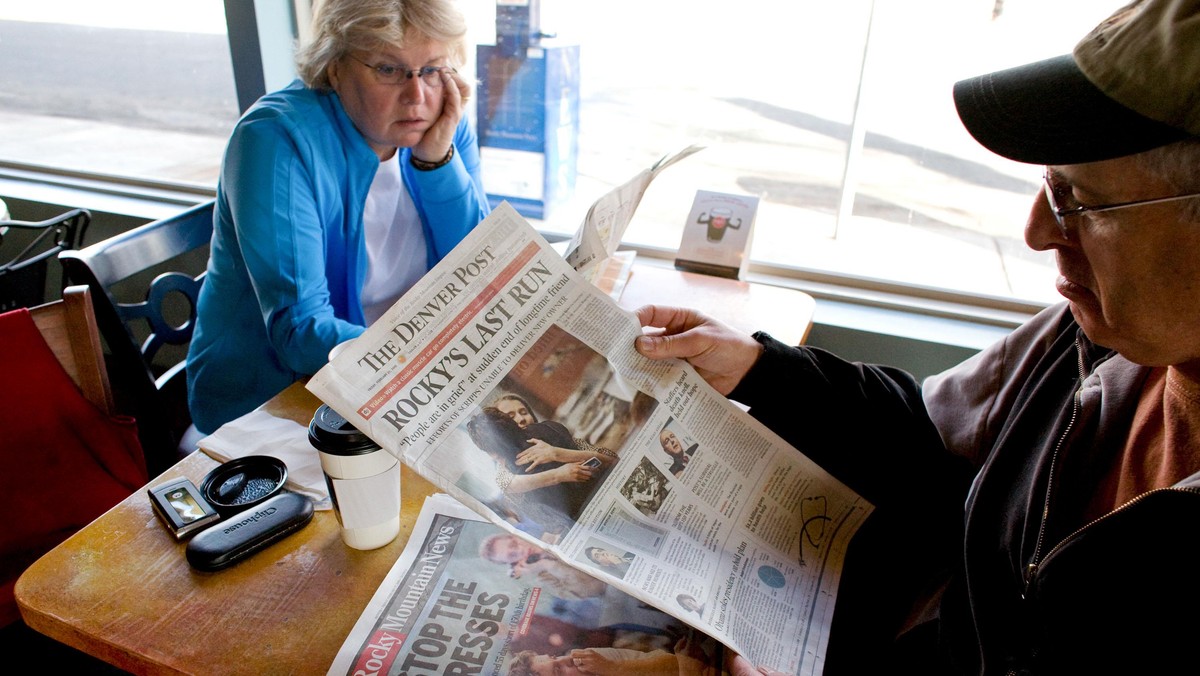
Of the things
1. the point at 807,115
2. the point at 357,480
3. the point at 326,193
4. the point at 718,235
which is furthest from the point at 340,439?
the point at 807,115

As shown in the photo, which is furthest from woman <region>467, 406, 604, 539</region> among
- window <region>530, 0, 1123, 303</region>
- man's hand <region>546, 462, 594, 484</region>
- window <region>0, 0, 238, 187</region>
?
window <region>0, 0, 238, 187</region>

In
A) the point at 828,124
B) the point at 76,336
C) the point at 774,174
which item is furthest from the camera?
the point at 774,174

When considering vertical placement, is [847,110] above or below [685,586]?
above

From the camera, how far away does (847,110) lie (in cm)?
227

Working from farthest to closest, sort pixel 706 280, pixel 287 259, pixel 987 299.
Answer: pixel 987 299, pixel 706 280, pixel 287 259

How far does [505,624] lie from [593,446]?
0.68 ft

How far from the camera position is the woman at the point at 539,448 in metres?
0.82

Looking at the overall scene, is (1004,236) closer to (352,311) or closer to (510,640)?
(352,311)

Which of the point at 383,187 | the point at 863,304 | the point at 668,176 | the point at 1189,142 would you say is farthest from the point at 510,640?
the point at 668,176

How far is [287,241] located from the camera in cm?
140

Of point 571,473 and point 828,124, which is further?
point 828,124

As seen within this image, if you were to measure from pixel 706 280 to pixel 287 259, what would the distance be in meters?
0.94

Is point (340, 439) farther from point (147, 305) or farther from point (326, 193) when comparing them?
point (147, 305)

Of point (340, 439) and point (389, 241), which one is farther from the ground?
point (340, 439)
